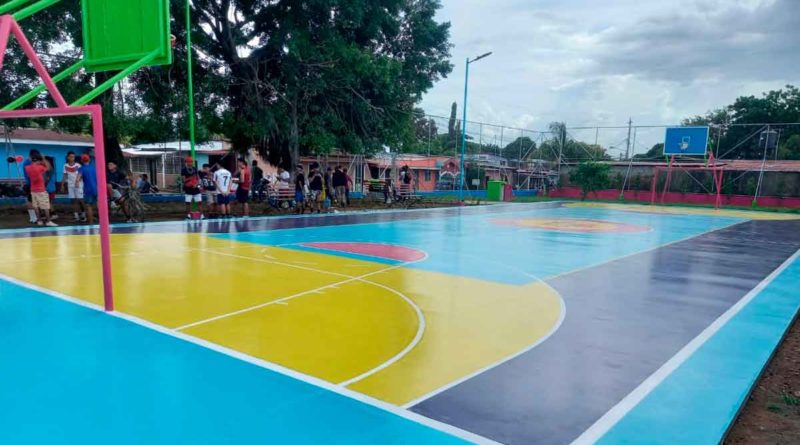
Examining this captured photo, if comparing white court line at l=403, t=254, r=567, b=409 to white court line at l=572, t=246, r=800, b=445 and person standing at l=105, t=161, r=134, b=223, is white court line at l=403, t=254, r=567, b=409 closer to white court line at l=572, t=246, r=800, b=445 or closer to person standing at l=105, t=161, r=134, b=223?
white court line at l=572, t=246, r=800, b=445

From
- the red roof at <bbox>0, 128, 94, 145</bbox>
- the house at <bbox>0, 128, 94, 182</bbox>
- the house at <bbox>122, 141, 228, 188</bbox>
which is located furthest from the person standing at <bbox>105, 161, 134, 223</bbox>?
the house at <bbox>122, 141, 228, 188</bbox>

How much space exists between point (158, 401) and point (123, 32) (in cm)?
492

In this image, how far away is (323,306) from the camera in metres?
5.83

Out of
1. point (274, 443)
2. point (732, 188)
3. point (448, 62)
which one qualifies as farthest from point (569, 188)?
point (274, 443)

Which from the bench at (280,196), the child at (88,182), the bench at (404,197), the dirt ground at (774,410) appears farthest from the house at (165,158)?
the dirt ground at (774,410)

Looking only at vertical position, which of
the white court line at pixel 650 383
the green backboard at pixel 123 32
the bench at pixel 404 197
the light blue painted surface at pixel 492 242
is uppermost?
the green backboard at pixel 123 32

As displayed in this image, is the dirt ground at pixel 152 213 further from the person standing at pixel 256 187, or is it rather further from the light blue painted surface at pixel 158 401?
the light blue painted surface at pixel 158 401

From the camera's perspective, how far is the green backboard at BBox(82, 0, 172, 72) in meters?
6.01

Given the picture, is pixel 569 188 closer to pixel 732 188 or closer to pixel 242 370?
pixel 732 188

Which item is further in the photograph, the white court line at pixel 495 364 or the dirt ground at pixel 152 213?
the dirt ground at pixel 152 213

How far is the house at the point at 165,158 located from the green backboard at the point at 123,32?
2569 cm

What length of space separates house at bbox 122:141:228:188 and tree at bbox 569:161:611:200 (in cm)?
2137

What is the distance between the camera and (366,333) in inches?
194

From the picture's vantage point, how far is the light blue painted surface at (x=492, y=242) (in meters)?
8.44
